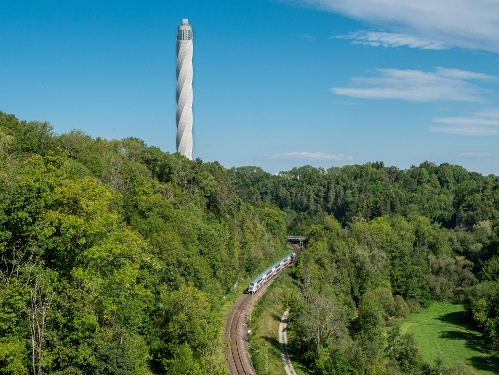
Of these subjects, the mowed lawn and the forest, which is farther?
the mowed lawn

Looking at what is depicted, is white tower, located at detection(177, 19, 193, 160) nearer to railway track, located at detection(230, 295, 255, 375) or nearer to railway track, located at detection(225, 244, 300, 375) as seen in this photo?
railway track, located at detection(225, 244, 300, 375)

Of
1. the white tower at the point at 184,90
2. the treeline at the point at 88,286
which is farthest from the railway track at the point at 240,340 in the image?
the white tower at the point at 184,90

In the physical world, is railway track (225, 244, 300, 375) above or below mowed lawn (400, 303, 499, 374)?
above

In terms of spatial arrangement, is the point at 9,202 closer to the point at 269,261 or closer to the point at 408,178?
→ the point at 269,261

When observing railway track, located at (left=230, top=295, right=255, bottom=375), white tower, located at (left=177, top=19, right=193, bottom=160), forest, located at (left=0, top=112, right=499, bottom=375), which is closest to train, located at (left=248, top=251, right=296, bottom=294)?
railway track, located at (left=230, top=295, right=255, bottom=375)

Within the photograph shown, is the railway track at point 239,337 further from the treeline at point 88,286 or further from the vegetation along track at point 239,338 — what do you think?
the treeline at point 88,286

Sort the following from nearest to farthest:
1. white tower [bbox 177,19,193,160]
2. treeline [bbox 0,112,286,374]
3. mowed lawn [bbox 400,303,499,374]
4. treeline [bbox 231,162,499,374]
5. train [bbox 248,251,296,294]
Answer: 1. treeline [bbox 0,112,286,374]
2. treeline [bbox 231,162,499,374]
3. mowed lawn [bbox 400,303,499,374]
4. train [bbox 248,251,296,294]
5. white tower [bbox 177,19,193,160]
